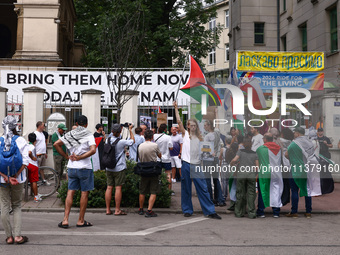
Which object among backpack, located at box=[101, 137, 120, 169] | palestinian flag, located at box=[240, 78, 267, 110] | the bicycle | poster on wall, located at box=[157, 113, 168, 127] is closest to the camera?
backpack, located at box=[101, 137, 120, 169]

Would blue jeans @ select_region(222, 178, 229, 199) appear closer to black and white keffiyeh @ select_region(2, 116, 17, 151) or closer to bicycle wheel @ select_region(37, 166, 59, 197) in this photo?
bicycle wheel @ select_region(37, 166, 59, 197)

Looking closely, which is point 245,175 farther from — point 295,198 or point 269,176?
point 295,198

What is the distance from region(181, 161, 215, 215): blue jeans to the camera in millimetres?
9531

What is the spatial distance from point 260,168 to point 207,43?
18.0m

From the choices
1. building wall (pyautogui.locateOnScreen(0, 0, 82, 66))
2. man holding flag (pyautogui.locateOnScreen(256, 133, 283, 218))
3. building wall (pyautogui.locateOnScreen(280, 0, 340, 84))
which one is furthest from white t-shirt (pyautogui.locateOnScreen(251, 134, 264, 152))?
building wall (pyautogui.locateOnScreen(0, 0, 82, 66))

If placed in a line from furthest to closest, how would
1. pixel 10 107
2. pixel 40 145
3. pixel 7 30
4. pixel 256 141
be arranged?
pixel 7 30, pixel 10 107, pixel 40 145, pixel 256 141

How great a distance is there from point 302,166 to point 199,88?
2.66m

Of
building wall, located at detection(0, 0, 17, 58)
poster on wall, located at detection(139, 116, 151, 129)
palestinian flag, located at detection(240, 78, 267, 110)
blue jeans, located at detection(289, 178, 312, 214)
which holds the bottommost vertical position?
blue jeans, located at detection(289, 178, 312, 214)

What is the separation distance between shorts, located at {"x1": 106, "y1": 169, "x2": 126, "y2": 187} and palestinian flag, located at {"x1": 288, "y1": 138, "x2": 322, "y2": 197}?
3.44m

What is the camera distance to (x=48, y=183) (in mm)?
12078

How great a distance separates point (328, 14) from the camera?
78.0 ft

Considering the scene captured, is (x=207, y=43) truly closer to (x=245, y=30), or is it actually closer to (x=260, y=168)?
(x=245, y=30)

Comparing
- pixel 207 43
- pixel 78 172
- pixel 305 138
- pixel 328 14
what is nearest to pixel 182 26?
pixel 207 43

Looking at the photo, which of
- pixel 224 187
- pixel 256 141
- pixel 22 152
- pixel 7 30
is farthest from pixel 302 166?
pixel 7 30
